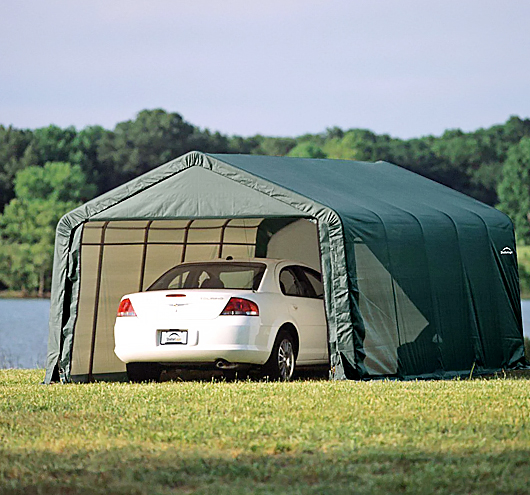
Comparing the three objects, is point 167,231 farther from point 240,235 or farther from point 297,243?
point 297,243

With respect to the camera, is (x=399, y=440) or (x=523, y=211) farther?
(x=523, y=211)

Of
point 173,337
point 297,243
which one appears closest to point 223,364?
point 173,337

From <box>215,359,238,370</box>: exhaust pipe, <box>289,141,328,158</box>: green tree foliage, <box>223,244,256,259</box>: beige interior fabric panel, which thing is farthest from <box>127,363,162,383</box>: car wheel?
<box>289,141,328,158</box>: green tree foliage

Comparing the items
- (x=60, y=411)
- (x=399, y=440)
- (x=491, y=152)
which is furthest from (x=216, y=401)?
(x=491, y=152)

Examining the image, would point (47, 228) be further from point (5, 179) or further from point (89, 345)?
point (89, 345)

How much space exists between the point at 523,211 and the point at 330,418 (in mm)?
69635

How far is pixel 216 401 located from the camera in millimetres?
10844

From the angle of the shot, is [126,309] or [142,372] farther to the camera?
[142,372]

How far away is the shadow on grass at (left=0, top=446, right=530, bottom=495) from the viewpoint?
6961 mm

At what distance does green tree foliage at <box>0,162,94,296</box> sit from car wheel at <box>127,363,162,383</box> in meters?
52.7

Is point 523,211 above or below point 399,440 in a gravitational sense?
above

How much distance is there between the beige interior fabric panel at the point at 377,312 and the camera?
1338 cm

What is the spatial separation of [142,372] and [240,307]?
5.14 ft

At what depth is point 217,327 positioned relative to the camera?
12922 mm
